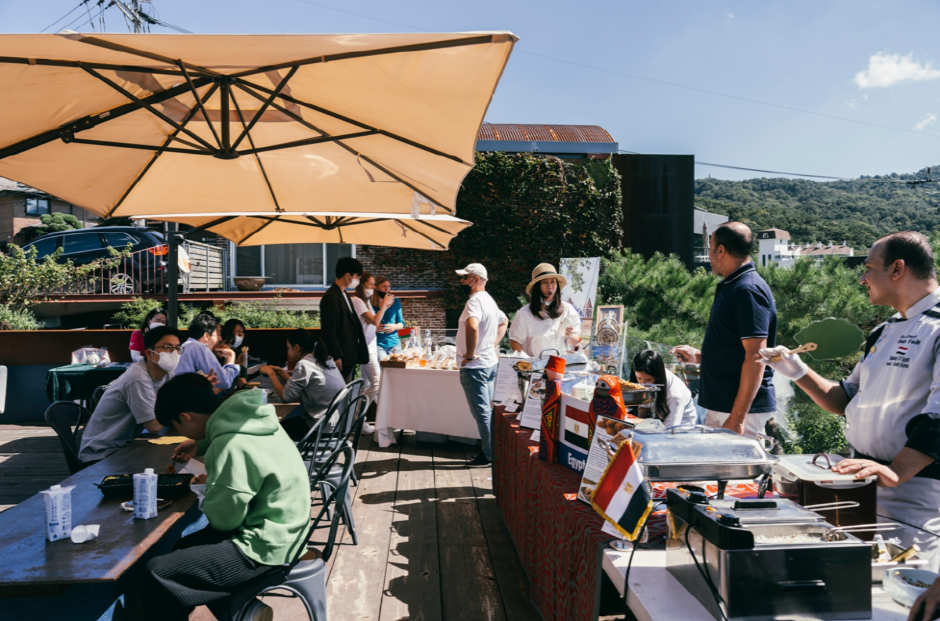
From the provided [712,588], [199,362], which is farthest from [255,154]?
[712,588]

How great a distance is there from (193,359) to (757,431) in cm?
401

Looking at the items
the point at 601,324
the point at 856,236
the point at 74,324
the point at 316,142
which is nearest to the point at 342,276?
the point at 316,142

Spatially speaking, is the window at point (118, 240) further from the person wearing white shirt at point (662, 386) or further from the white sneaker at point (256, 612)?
the person wearing white shirt at point (662, 386)

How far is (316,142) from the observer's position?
326 cm

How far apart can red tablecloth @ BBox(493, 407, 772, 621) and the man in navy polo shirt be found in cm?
61

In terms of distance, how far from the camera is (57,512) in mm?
1855

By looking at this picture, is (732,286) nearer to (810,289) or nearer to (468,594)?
(468,594)

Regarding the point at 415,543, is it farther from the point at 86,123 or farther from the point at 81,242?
the point at 81,242

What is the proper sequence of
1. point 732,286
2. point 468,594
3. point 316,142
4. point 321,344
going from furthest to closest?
point 321,344 < point 316,142 < point 468,594 < point 732,286

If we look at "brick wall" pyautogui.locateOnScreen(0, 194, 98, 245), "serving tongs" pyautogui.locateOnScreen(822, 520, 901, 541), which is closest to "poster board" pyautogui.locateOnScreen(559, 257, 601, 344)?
"serving tongs" pyautogui.locateOnScreen(822, 520, 901, 541)

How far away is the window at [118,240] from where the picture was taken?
1157 cm

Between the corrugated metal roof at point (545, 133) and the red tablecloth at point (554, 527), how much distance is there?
33.2 feet

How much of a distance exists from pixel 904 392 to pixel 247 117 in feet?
10.8

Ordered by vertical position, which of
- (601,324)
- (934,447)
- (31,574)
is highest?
(601,324)
